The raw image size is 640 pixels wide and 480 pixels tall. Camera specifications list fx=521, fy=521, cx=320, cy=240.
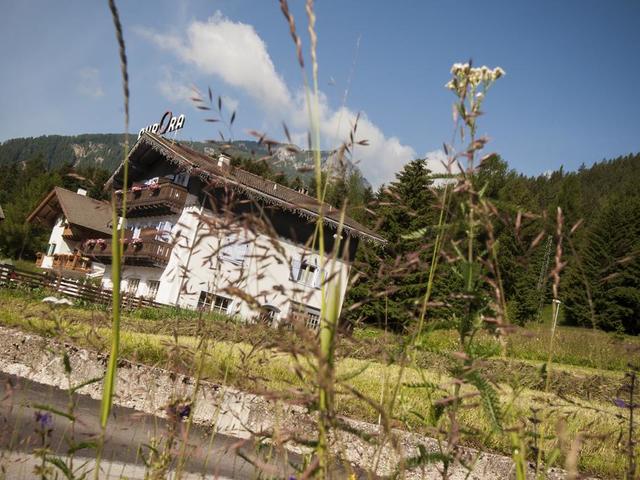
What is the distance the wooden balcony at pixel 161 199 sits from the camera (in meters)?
26.0

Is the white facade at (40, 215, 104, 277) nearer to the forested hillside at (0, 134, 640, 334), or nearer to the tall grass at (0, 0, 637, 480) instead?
the forested hillside at (0, 134, 640, 334)

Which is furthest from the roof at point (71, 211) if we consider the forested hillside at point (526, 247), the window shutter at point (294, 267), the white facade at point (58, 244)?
the window shutter at point (294, 267)

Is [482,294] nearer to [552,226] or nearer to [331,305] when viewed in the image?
[552,226]

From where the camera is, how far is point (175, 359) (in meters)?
1.73

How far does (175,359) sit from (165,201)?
25.4 m

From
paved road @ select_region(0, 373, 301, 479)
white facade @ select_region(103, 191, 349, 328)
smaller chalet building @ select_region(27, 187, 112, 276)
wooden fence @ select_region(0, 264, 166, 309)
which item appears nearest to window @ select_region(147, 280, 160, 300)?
wooden fence @ select_region(0, 264, 166, 309)

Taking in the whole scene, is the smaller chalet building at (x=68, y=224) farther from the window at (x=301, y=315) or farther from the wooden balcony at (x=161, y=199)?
the window at (x=301, y=315)

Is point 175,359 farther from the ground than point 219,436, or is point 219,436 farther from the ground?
point 175,359

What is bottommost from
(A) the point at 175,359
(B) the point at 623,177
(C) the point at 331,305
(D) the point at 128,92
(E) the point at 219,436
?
(E) the point at 219,436

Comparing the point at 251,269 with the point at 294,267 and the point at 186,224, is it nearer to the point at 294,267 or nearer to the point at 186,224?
the point at 294,267

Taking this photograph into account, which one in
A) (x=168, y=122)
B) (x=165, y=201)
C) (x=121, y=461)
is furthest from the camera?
(x=168, y=122)

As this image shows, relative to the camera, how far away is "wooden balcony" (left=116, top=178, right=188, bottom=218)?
2598 centimetres

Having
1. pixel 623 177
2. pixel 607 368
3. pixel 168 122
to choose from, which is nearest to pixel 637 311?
pixel 607 368

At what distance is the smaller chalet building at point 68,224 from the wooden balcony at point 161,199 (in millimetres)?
12108
